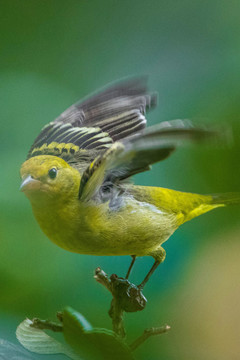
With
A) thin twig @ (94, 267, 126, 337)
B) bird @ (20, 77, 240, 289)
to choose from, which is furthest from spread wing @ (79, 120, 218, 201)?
thin twig @ (94, 267, 126, 337)

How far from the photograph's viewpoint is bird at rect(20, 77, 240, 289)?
16.2 inches

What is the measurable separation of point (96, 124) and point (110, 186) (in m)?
0.13

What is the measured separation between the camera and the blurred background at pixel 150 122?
68 centimetres

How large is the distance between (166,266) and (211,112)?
0.29 metres

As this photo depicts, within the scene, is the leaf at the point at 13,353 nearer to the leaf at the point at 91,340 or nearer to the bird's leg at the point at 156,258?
the leaf at the point at 91,340

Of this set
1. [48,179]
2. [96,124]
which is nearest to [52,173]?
[48,179]

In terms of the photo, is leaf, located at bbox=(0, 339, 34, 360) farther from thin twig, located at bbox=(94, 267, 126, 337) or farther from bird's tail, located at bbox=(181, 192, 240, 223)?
bird's tail, located at bbox=(181, 192, 240, 223)

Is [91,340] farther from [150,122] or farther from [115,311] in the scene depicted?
[150,122]

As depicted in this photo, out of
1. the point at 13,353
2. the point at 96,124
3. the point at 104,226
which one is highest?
the point at 96,124

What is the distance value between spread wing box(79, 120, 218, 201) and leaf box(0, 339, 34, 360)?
0.66ft

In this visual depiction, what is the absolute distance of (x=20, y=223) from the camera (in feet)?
2.62

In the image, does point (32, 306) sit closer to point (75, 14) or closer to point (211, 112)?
point (211, 112)

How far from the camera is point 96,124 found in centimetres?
57

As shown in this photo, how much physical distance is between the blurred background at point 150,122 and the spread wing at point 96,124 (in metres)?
0.06
